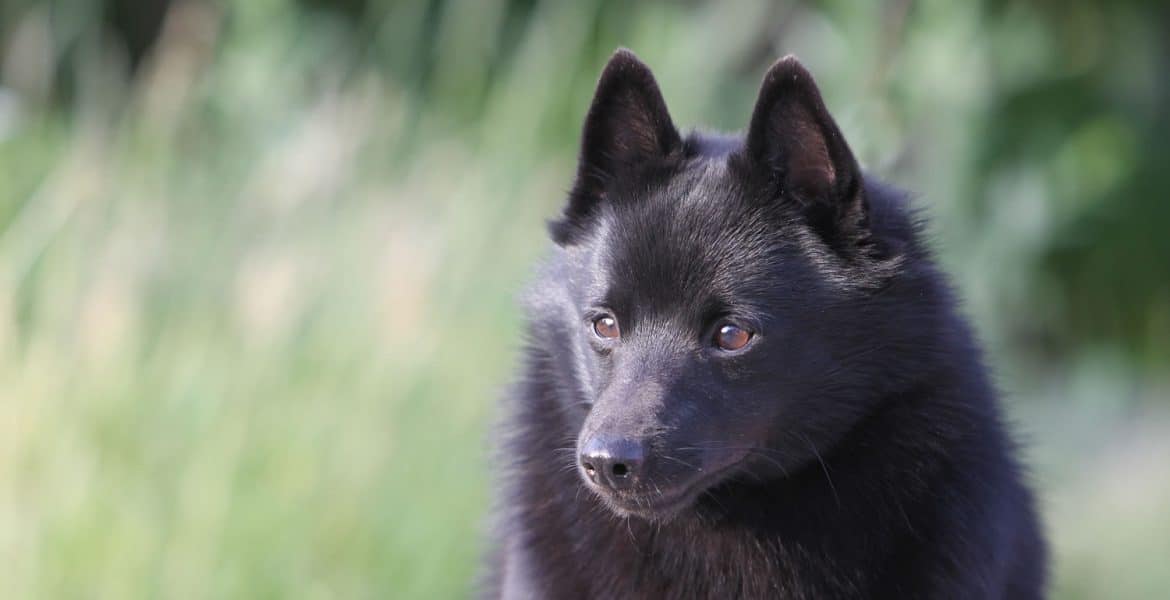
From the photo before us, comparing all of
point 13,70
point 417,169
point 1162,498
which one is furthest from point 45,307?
point 1162,498

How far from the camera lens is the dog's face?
8.85 ft

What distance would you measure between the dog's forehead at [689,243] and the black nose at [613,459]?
36 cm

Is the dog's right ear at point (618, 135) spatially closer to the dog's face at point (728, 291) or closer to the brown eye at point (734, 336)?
the dog's face at point (728, 291)

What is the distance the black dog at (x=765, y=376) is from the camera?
2.74m

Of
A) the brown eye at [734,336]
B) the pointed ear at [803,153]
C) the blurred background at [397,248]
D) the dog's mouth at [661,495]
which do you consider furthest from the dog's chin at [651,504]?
the blurred background at [397,248]

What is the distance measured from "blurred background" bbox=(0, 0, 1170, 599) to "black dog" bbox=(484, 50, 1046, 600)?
402 mm

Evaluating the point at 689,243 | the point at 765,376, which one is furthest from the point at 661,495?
the point at 689,243

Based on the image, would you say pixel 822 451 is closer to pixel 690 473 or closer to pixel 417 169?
pixel 690 473

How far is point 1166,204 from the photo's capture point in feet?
22.2

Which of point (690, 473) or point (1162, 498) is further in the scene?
point (1162, 498)

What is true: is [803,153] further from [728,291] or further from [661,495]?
[661,495]

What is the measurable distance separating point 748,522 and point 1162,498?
3.56 m

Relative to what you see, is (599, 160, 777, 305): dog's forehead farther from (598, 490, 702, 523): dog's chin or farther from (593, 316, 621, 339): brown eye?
(598, 490, 702, 523): dog's chin

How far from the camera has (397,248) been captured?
4.97 metres
